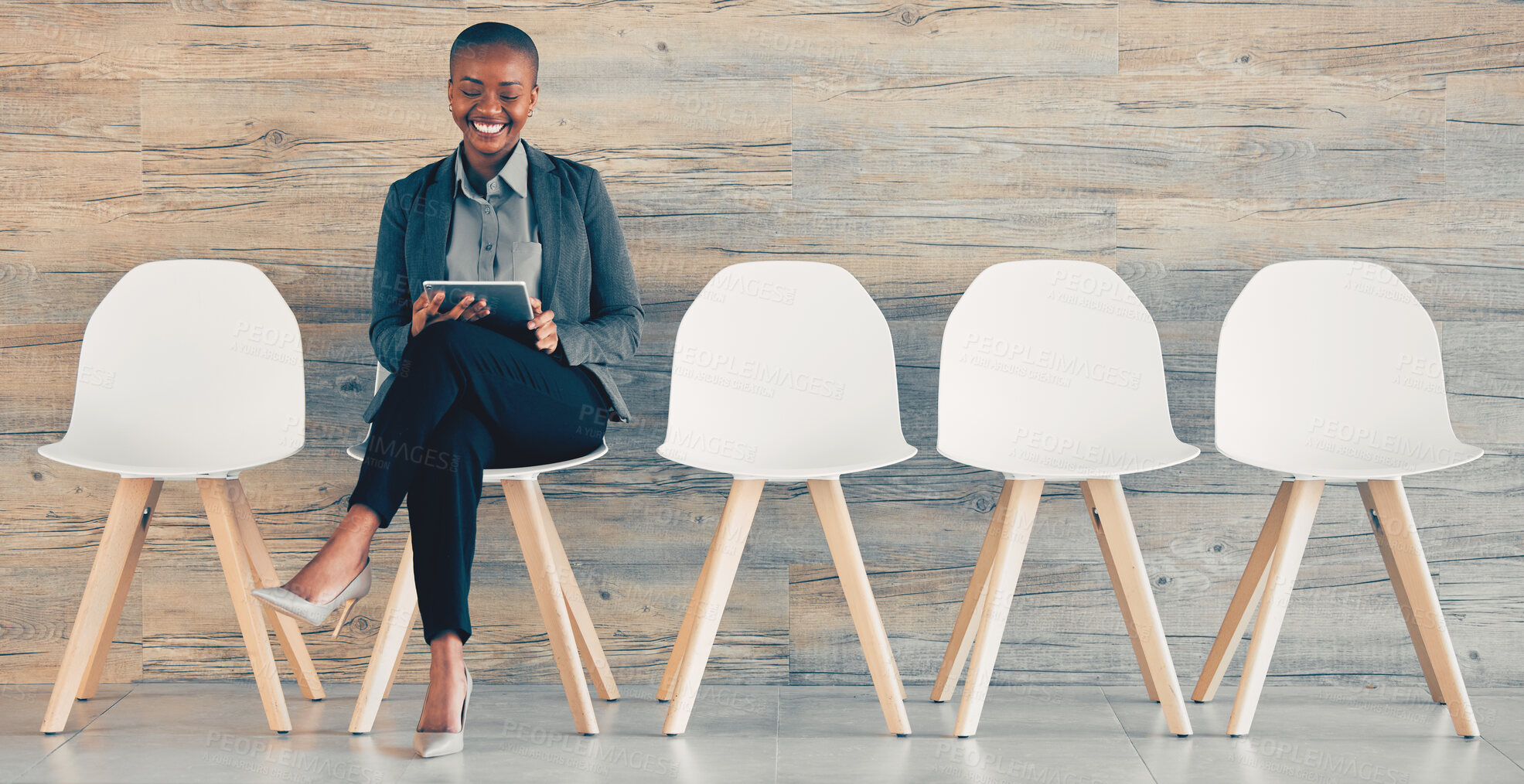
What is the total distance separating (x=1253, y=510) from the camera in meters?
2.19

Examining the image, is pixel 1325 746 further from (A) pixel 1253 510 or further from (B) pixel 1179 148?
(B) pixel 1179 148

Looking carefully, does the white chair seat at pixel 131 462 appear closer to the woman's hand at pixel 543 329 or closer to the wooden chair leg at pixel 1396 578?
the woman's hand at pixel 543 329

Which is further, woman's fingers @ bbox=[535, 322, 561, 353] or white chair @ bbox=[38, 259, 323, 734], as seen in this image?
white chair @ bbox=[38, 259, 323, 734]

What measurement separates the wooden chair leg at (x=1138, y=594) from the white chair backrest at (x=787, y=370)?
1.19 ft

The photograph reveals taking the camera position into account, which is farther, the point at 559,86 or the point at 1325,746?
the point at 559,86

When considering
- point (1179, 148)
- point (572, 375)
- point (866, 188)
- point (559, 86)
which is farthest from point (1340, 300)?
point (559, 86)

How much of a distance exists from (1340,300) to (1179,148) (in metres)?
0.42

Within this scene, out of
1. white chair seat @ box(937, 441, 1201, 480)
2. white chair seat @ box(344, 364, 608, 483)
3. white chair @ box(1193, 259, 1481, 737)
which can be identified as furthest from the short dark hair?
white chair @ box(1193, 259, 1481, 737)

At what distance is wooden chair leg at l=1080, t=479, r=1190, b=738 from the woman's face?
118 centimetres

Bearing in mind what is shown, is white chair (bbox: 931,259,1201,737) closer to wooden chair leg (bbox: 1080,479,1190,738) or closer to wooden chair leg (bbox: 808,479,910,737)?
wooden chair leg (bbox: 1080,479,1190,738)

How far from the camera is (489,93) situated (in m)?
1.92

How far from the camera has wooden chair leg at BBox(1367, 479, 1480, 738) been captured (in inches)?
71.1

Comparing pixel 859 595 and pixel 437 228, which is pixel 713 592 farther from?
pixel 437 228

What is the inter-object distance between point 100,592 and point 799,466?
3.96 feet
